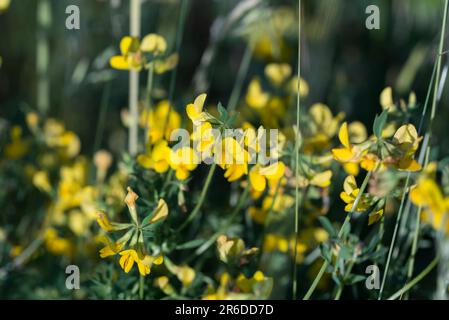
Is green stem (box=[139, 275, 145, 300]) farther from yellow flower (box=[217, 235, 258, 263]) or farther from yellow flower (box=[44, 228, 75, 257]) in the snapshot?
yellow flower (box=[44, 228, 75, 257])

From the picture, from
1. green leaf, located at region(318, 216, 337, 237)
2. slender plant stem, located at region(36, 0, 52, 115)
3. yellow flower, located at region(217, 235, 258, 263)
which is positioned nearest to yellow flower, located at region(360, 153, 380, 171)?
green leaf, located at region(318, 216, 337, 237)

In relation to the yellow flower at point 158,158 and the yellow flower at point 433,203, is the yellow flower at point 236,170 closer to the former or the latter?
the yellow flower at point 158,158

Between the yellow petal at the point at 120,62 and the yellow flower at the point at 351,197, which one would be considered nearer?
the yellow flower at the point at 351,197

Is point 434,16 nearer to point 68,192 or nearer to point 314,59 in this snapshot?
point 314,59

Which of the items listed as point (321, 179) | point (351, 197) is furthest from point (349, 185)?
point (321, 179)

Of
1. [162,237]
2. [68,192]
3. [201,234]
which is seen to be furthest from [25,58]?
[162,237]

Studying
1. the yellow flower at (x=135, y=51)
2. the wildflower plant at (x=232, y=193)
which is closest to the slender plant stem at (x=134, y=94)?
the wildflower plant at (x=232, y=193)
